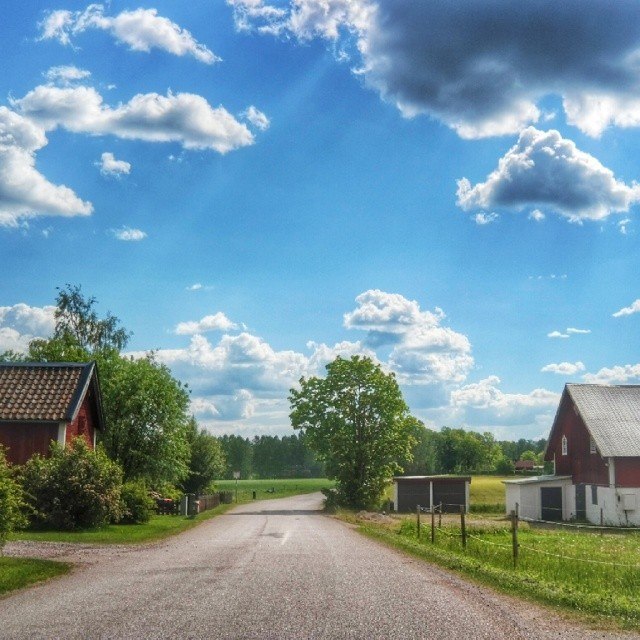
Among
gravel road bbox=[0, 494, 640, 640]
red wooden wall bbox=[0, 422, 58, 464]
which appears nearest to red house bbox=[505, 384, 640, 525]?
red wooden wall bbox=[0, 422, 58, 464]

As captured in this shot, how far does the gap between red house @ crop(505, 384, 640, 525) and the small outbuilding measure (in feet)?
24.1

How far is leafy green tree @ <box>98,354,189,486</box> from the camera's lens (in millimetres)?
48156

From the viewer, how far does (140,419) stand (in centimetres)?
4834

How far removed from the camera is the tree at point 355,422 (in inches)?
2510

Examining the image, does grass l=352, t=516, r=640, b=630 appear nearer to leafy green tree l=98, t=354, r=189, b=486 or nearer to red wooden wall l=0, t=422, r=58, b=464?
red wooden wall l=0, t=422, r=58, b=464

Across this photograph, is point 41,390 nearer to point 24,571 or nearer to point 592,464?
point 24,571

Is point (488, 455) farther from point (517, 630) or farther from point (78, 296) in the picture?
point (517, 630)

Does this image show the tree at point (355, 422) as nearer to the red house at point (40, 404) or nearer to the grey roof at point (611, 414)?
the grey roof at point (611, 414)

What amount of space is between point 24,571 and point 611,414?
45932 millimetres

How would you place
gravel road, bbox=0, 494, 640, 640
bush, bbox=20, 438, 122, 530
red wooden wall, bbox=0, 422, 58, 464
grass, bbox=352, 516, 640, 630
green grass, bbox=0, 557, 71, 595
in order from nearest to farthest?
gravel road, bbox=0, 494, 640, 640
grass, bbox=352, 516, 640, 630
green grass, bbox=0, 557, 71, 595
bush, bbox=20, 438, 122, 530
red wooden wall, bbox=0, 422, 58, 464

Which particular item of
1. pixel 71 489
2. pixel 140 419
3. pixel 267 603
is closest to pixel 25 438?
pixel 71 489

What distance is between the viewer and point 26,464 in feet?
105

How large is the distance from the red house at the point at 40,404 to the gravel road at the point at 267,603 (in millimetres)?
12131

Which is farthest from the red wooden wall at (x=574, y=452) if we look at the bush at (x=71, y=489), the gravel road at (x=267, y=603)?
the gravel road at (x=267, y=603)
